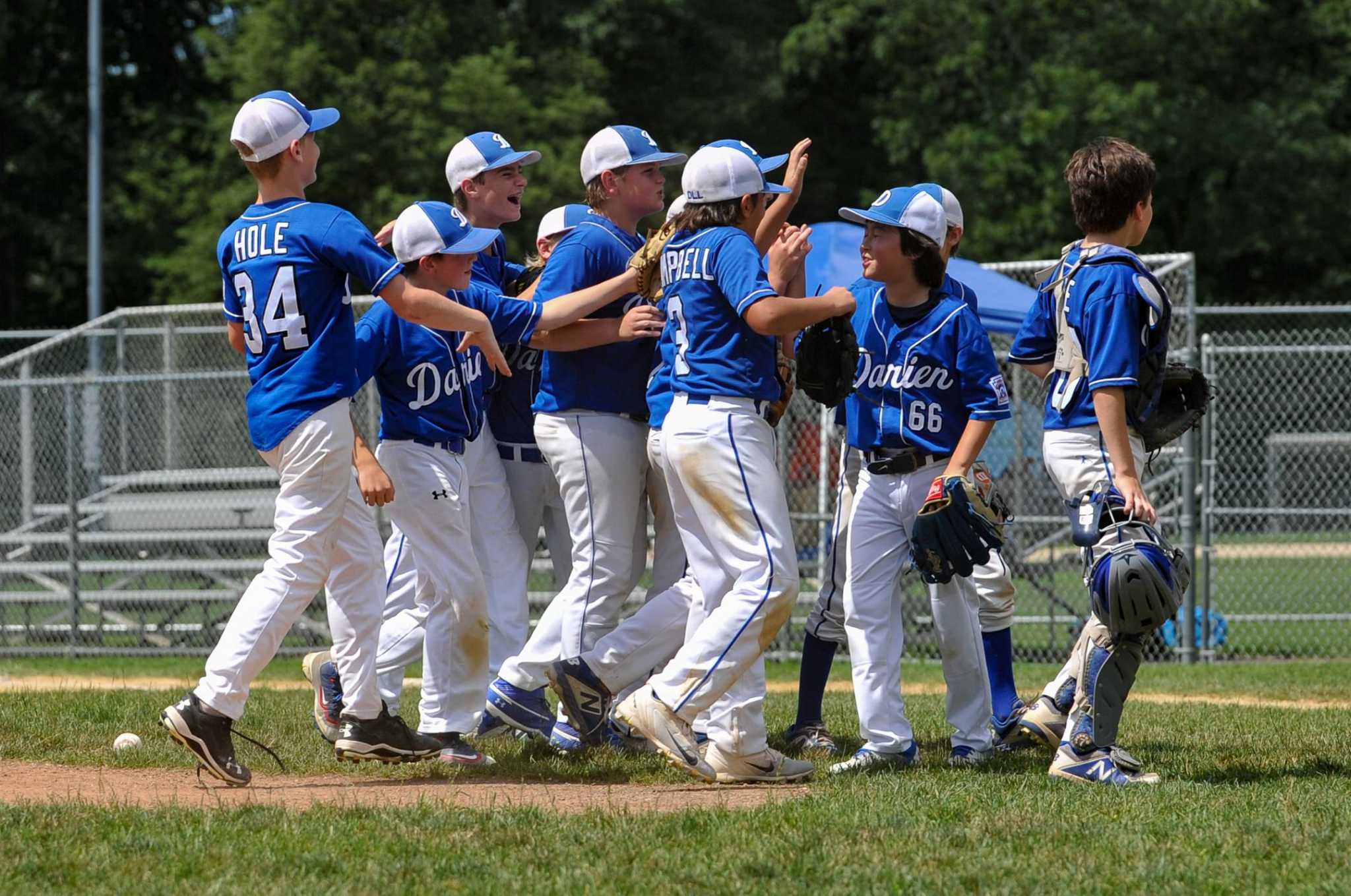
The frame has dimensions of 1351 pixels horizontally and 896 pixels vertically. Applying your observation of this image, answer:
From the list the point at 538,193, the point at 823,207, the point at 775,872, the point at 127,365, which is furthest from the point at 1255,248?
the point at 775,872

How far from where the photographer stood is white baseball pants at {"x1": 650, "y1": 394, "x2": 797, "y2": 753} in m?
5.27

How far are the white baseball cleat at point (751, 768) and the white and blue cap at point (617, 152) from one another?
224cm

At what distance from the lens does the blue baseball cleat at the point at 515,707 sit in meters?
6.34

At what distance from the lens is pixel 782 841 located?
14.4ft

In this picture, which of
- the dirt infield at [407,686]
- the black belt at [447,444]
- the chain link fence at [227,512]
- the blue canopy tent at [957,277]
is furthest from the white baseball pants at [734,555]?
the blue canopy tent at [957,277]

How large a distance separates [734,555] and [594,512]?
38.3 inches

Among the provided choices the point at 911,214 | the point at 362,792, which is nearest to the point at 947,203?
the point at 911,214

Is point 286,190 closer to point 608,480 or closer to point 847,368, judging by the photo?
point 608,480

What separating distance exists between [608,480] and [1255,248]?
73.4 ft

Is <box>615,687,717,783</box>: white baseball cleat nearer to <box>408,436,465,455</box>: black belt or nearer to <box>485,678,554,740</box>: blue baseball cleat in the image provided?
<box>485,678,554,740</box>: blue baseball cleat

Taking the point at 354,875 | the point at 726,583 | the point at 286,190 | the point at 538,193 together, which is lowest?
the point at 354,875

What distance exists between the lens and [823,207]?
30328 millimetres

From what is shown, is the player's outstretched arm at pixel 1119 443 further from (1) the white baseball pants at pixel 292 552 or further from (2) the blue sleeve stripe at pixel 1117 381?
(1) the white baseball pants at pixel 292 552

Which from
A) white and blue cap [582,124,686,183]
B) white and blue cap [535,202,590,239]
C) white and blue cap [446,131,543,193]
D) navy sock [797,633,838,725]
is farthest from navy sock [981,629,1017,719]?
white and blue cap [446,131,543,193]
